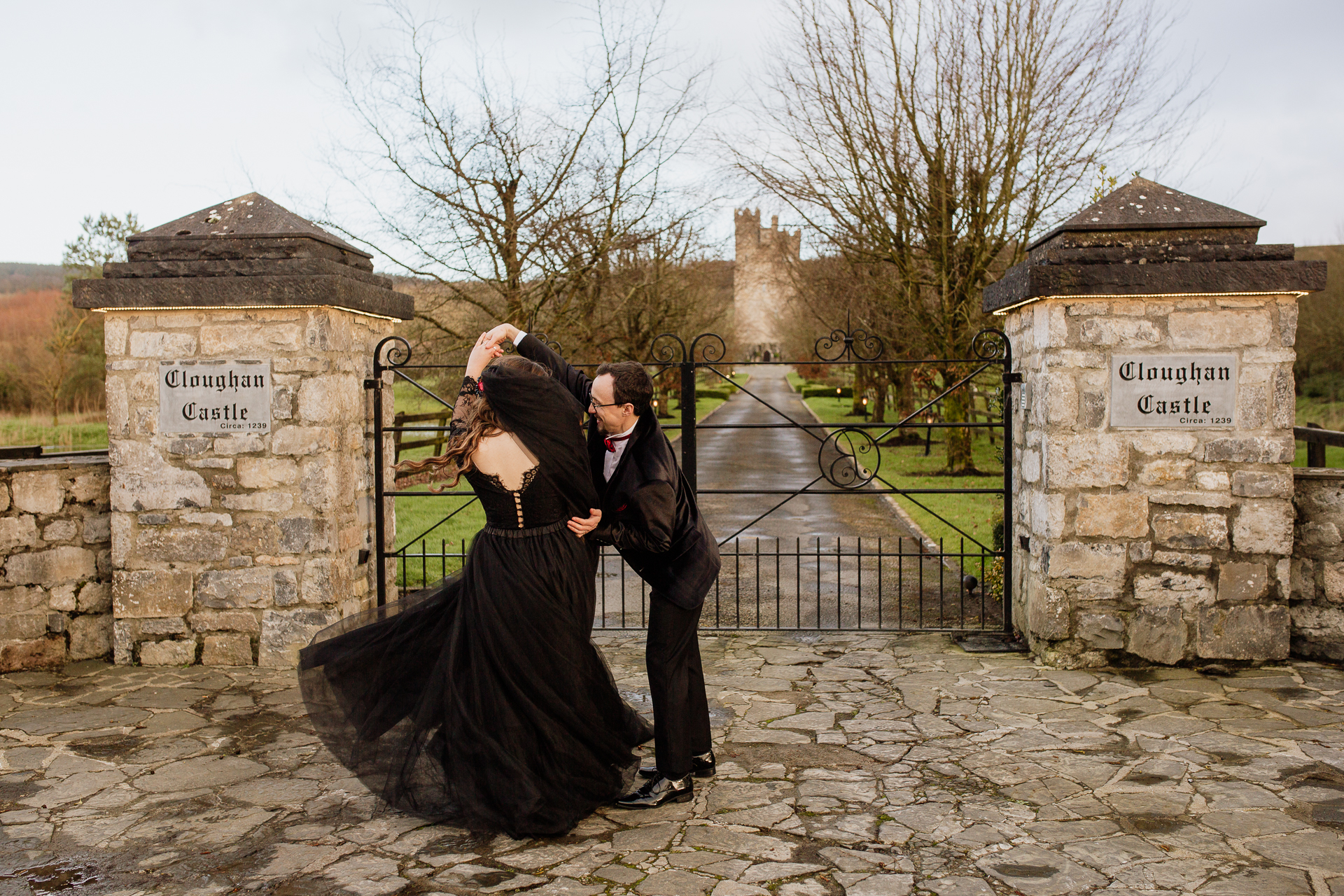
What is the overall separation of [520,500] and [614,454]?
1.39 feet

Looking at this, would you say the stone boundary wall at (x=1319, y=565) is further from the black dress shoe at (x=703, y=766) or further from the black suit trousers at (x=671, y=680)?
the black suit trousers at (x=671, y=680)

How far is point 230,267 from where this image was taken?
17.8 ft

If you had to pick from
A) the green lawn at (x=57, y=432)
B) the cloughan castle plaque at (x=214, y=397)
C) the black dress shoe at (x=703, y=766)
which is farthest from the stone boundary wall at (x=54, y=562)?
the green lawn at (x=57, y=432)

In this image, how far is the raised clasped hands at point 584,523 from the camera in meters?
3.60

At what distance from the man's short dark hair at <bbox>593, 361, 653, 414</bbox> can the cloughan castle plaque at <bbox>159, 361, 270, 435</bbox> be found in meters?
2.83

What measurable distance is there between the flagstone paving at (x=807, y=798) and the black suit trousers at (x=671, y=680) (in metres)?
0.20

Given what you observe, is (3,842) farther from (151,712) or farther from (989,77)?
(989,77)

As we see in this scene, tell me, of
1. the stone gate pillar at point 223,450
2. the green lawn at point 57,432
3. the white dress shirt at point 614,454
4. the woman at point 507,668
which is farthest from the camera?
the green lawn at point 57,432

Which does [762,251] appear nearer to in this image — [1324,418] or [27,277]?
[1324,418]

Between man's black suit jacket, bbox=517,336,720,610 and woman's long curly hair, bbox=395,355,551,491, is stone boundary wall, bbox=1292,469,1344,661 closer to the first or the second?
man's black suit jacket, bbox=517,336,720,610

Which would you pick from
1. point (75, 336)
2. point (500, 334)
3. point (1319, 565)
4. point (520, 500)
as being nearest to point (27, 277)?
point (75, 336)

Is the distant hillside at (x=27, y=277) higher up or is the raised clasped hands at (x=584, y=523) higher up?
the distant hillside at (x=27, y=277)

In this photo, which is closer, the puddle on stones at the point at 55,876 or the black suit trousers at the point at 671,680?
the puddle on stones at the point at 55,876

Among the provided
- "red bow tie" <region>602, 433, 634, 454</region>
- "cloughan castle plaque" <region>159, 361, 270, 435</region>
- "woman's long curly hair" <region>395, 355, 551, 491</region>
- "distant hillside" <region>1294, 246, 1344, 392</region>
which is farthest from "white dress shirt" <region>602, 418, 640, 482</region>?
"distant hillside" <region>1294, 246, 1344, 392</region>
